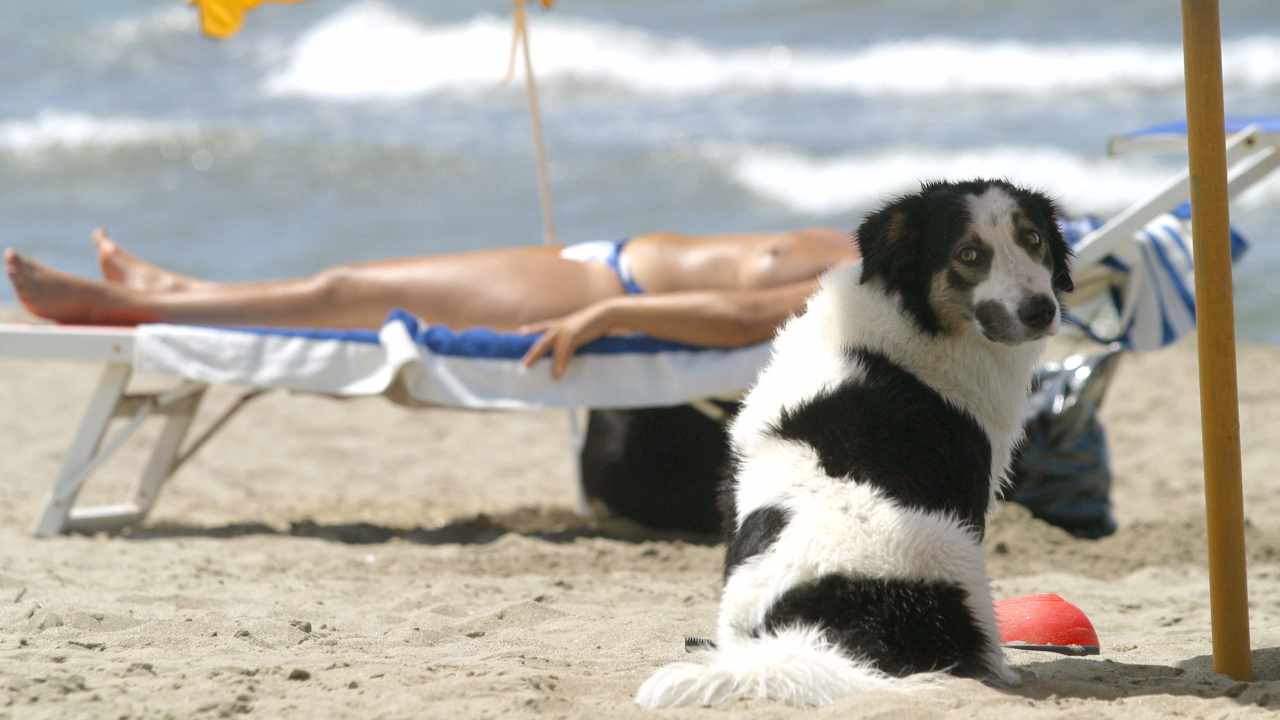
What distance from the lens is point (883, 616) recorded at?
123 inches

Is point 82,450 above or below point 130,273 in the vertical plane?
below

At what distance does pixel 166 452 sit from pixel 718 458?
7.66 feet

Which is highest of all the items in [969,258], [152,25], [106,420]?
[152,25]

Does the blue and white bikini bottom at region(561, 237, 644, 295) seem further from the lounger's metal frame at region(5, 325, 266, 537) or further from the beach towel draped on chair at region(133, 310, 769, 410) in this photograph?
the lounger's metal frame at region(5, 325, 266, 537)

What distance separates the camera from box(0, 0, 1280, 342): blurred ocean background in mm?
14180

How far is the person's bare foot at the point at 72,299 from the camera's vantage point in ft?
19.8

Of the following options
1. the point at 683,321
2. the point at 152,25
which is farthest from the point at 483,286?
the point at 152,25

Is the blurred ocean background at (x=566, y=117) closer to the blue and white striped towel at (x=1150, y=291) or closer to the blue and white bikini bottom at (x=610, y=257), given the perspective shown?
the blue and white striped towel at (x=1150, y=291)

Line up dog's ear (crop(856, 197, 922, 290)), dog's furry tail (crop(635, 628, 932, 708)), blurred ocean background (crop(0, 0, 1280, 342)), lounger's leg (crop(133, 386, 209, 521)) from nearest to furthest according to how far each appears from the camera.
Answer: dog's furry tail (crop(635, 628, 932, 708)) → dog's ear (crop(856, 197, 922, 290)) → lounger's leg (crop(133, 386, 209, 521)) → blurred ocean background (crop(0, 0, 1280, 342))

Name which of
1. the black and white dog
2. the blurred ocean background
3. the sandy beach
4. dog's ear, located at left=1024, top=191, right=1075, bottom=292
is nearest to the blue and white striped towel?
the sandy beach

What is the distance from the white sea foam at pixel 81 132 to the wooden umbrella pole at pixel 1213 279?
15.6 metres

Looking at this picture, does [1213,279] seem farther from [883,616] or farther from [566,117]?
[566,117]

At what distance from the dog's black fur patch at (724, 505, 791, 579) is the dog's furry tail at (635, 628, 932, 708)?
20 cm

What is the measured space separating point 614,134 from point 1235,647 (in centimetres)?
1468
